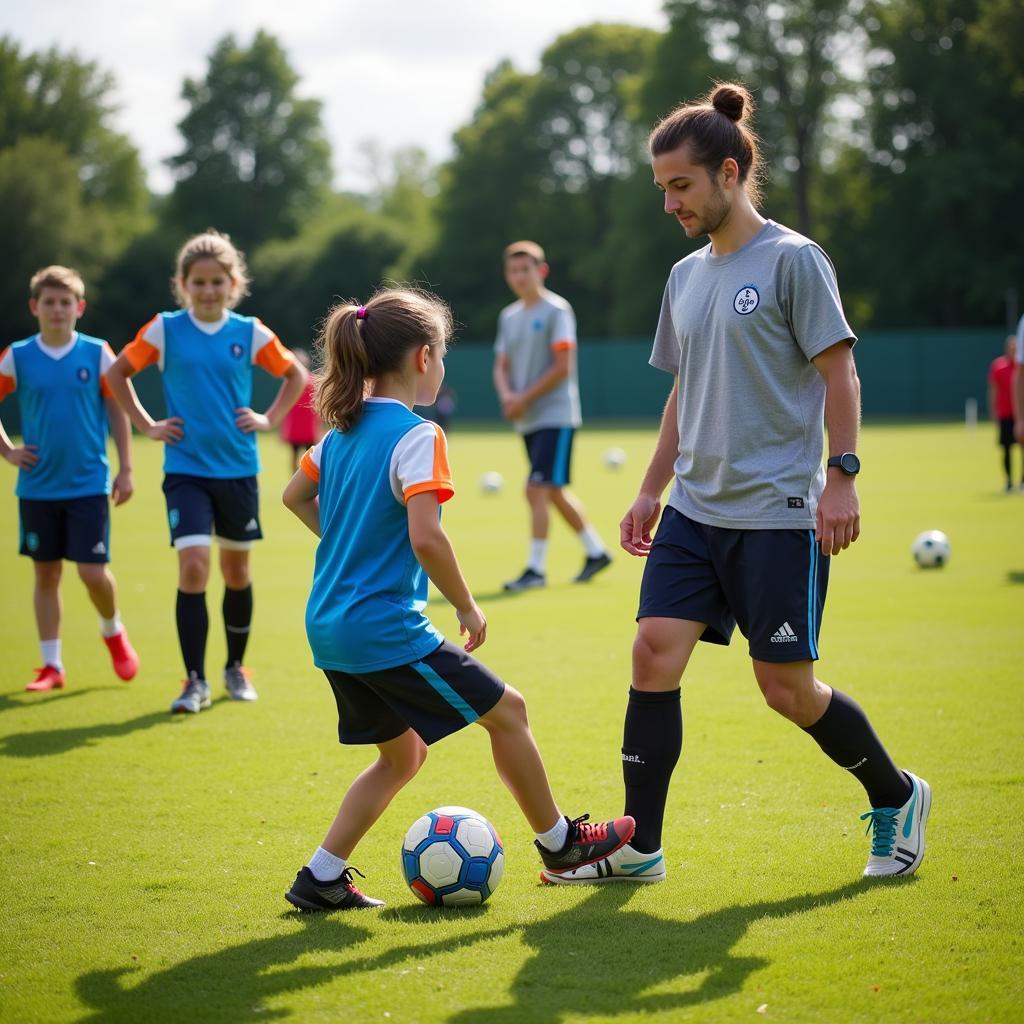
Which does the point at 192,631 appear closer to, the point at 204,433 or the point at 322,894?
the point at 204,433

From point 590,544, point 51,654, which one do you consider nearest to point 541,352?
point 590,544

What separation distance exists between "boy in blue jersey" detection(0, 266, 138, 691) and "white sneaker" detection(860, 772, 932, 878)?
479 cm

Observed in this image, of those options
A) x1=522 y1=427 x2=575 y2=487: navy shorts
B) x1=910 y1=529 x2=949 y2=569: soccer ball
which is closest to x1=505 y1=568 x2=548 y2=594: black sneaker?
x1=522 y1=427 x2=575 y2=487: navy shorts

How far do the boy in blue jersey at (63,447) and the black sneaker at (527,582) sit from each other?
3920mm

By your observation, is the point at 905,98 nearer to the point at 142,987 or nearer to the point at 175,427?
the point at 175,427

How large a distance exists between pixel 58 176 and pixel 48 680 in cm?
5388

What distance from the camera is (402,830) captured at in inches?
196

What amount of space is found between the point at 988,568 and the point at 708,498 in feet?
26.3

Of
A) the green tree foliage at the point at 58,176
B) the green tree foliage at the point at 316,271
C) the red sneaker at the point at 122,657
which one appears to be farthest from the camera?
the green tree foliage at the point at 316,271

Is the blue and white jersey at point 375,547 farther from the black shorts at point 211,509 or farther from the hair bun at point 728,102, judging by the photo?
the black shorts at point 211,509

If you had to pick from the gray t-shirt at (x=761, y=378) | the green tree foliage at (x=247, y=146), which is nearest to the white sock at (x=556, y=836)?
the gray t-shirt at (x=761, y=378)

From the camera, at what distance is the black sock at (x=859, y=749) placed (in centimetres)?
434

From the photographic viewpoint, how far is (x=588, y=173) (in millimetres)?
65438

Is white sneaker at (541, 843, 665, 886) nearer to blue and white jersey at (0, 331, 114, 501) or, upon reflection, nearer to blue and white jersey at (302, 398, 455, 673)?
blue and white jersey at (302, 398, 455, 673)
